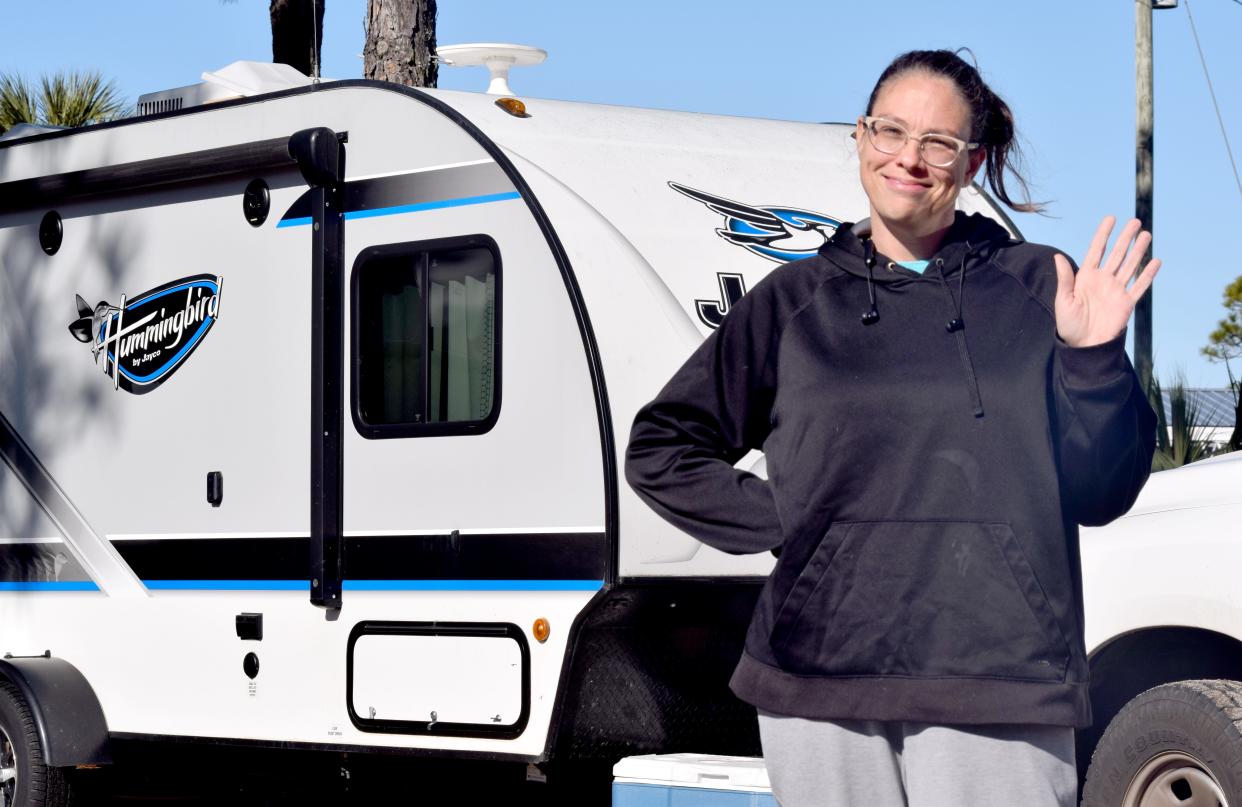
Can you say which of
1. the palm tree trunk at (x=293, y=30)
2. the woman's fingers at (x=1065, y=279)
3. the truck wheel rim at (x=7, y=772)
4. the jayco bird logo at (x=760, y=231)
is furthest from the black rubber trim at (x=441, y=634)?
the palm tree trunk at (x=293, y=30)

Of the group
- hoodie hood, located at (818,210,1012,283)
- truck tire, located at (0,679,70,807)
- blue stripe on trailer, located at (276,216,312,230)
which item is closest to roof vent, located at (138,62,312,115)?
blue stripe on trailer, located at (276,216,312,230)

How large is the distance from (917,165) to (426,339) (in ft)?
11.2

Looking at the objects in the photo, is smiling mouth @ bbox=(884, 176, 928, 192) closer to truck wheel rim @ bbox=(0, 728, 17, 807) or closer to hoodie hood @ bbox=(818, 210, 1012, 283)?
hoodie hood @ bbox=(818, 210, 1012, 283)

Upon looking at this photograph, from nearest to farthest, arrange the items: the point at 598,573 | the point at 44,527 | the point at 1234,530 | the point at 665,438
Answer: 1. the point at 665,438
2. the point at 1234,530
3. the point at 598,573
4. the point at 44,527

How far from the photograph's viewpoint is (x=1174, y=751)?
477 cm

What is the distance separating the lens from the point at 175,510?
21.9 ft

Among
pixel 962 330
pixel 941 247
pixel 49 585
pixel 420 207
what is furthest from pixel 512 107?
pixel 962 330

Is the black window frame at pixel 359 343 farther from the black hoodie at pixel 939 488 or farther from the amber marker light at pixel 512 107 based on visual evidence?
the black hoodie at pixel 939 488

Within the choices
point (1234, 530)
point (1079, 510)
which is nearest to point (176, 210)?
point (1234, 530)

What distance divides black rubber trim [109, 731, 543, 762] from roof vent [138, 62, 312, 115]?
233 cm

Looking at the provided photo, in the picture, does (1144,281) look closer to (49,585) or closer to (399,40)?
(49,585)

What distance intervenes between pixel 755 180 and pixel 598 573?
1.68 meters

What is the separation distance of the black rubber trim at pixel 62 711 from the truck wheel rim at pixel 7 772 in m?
0.23

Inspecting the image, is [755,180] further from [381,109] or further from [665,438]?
[665,438]
